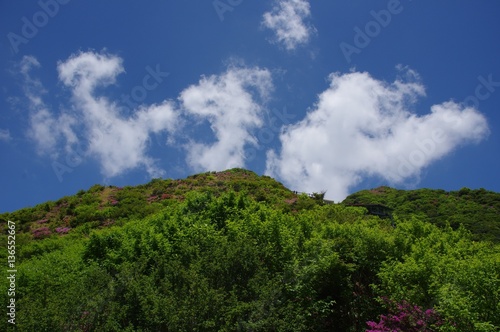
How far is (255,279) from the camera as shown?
1430 centimetres

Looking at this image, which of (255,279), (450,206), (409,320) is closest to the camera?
(409,320)

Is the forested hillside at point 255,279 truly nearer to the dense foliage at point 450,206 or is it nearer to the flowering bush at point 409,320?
the flowering bush at point 409,320

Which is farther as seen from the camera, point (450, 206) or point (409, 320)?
point (450, 206)

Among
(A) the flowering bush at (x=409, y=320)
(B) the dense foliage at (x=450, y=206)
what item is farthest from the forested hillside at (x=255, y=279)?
(B) the dense foliage at (x=450, y=206)

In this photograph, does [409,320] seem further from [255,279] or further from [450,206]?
[450,206]

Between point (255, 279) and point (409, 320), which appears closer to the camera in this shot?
point (409, 320)

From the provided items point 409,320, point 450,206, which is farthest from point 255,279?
point 450,206

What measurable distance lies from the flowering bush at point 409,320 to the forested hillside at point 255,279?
0.11ft

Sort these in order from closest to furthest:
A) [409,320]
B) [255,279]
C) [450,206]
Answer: [409,320] → [255,279] → [450,206]

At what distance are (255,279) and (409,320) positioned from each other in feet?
16.6

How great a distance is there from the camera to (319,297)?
18.0 metres

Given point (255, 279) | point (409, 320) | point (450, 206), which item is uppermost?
point (450, 206)

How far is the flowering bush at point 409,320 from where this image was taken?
41.5 feet

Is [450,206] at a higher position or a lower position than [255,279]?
higher
